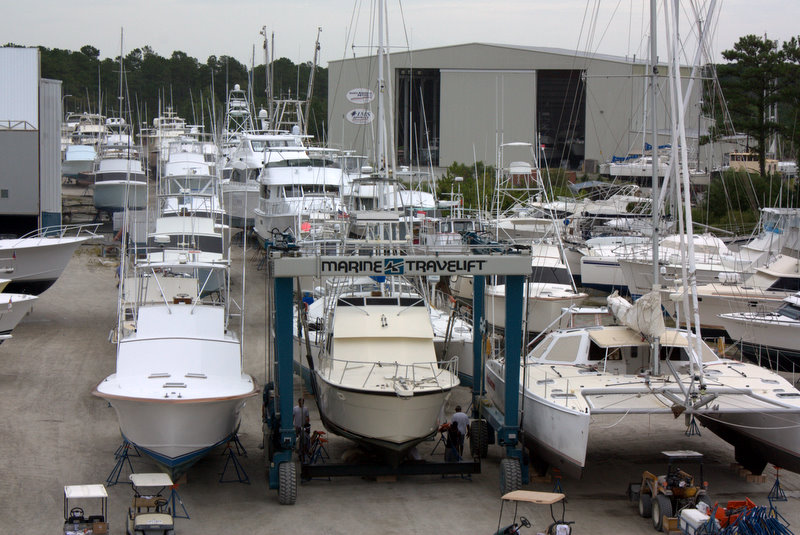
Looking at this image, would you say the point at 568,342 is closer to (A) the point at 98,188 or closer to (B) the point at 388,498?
(B) the point at 388,498

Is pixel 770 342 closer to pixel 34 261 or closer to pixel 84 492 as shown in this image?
pixel 84 492

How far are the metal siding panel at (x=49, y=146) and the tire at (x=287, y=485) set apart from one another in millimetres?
19849

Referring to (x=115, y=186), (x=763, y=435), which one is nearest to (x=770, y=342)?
(x=763, y=435)

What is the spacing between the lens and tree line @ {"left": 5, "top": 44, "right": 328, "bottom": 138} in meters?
85.5

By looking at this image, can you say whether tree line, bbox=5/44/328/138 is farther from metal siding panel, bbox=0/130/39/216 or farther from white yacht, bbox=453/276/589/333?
white yacht, bbox=453/276/589/333

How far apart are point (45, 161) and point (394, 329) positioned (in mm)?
19387

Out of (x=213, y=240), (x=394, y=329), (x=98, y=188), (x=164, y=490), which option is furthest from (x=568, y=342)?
(x=98, y=188)

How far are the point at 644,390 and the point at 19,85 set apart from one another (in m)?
23.5

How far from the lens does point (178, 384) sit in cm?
1326

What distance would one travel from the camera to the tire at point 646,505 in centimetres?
1238

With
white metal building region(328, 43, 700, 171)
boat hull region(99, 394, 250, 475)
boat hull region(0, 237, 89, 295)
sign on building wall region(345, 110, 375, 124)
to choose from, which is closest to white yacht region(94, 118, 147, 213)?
boat hull region(0, 237, 89, 295)

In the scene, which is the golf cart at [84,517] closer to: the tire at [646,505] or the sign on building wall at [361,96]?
the tire at [646,505]

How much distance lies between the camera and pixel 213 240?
1016 inches

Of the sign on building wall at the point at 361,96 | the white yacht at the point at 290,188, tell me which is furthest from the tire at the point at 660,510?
the white yacht at the point at 290,188
